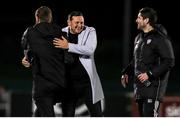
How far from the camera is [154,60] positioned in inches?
303

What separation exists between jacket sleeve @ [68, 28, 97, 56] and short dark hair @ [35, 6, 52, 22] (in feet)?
1.24

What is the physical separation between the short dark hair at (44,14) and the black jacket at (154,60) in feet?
3.49

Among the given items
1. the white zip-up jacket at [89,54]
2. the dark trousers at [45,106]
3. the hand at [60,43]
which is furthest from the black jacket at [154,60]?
the dark trousers at [45,106]

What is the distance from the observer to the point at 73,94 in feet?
26.0

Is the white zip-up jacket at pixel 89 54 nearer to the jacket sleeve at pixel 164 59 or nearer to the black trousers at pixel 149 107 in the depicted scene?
the black trousers at pixel 149 107

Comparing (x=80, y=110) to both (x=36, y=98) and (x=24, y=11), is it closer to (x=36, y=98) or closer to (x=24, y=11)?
(x=36, y=98)

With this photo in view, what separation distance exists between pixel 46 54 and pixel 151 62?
1.15 meters

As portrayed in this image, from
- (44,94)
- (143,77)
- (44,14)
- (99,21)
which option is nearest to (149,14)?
(143,77)

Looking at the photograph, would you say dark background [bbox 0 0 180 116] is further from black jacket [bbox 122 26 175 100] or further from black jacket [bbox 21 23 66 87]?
black jacket [bbox 21 23 66 87]

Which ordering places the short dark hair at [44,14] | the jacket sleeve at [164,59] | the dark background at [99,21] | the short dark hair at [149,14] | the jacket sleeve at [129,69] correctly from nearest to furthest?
1. the short dark hair at [44,14]
2. the jacket sleeve at [164,59]
3. the short dark hair at [149,14]
4. the jacket sleeve at [129,69]
5. the dark background at [99,21]

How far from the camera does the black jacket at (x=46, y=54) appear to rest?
7.38 meters

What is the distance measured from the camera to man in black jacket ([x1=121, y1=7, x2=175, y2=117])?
7.60m

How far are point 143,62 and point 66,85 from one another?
860 mm

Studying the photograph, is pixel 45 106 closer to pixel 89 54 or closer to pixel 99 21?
pixel 89 54
